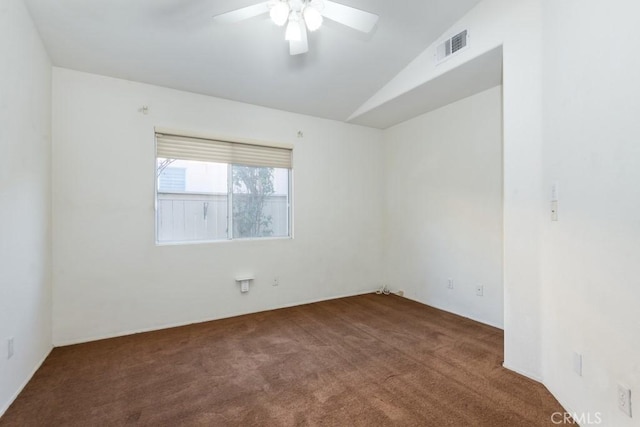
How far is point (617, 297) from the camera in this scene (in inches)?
53.8

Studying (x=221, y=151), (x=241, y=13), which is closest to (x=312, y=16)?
(x=241, y=13)

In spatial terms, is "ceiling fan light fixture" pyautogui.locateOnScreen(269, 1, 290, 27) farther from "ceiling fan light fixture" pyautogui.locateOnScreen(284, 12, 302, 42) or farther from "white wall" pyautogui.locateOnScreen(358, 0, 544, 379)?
"white wall" pyautogui.locateOnScreen(358, 0, 544, 379)

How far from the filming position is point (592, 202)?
1.56 m

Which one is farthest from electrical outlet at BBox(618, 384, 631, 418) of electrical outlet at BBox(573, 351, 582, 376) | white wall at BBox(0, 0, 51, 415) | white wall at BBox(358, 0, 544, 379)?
white wall at BBox(0, 0, 51, 415)

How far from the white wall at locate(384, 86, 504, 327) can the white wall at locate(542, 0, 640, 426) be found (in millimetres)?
1187

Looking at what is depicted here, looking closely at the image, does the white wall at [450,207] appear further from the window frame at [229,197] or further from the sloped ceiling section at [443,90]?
the window frame at [229,197]

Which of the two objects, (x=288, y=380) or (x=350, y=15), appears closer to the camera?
(x=350, y=15)

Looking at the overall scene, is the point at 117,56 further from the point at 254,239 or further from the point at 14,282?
the point at 254,239

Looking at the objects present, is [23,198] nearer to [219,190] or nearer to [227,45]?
[219,190]

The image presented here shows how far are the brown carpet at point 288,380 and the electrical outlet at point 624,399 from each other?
47 centimetres

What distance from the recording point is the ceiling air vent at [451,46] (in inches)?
103

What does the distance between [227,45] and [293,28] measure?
992 millimetres

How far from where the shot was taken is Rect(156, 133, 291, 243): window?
3203 mm

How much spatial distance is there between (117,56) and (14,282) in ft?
6.71
